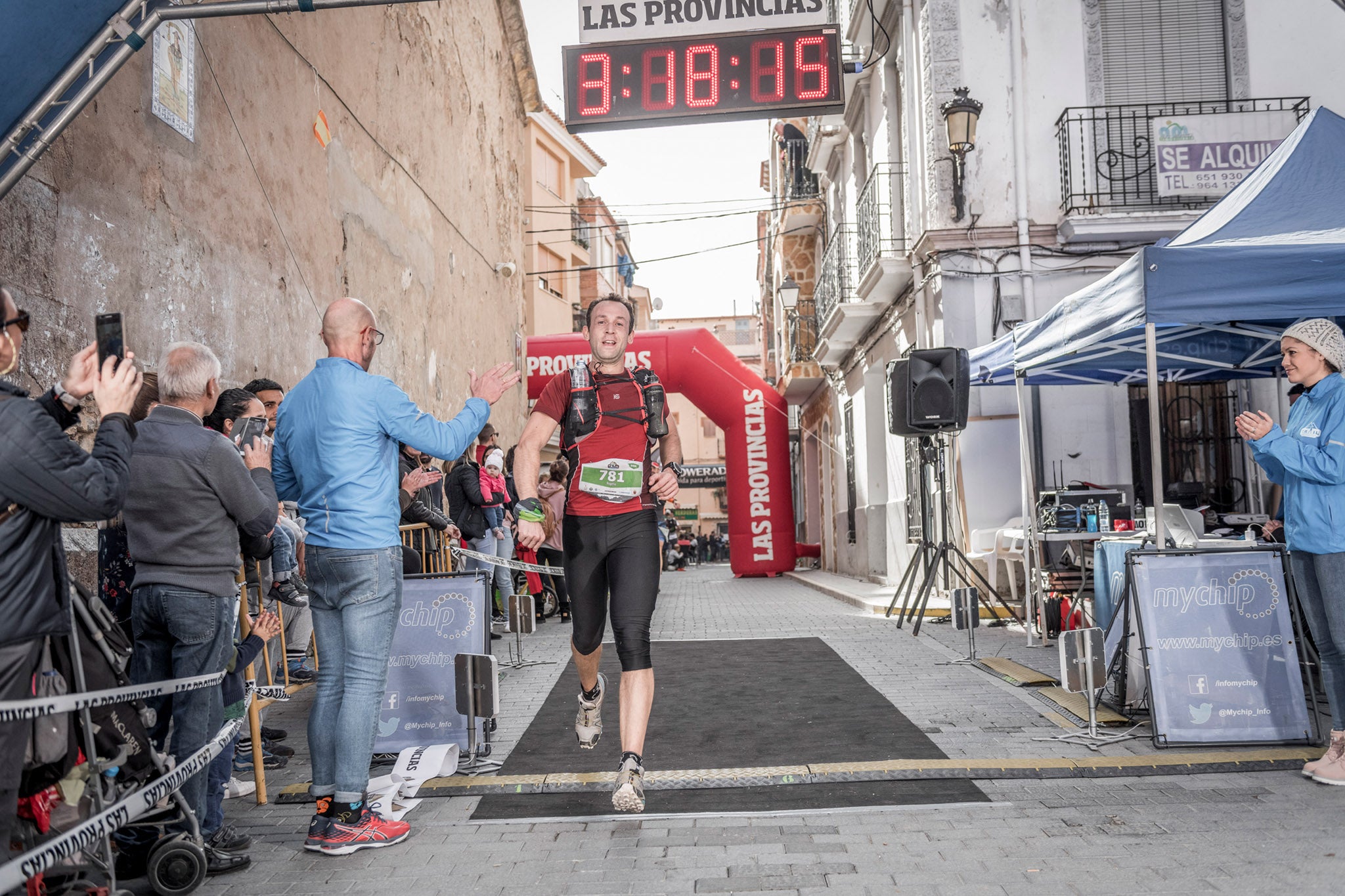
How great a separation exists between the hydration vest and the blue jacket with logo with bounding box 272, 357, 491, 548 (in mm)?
544

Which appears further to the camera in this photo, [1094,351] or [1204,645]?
[1094,351]

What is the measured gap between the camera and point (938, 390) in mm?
10336

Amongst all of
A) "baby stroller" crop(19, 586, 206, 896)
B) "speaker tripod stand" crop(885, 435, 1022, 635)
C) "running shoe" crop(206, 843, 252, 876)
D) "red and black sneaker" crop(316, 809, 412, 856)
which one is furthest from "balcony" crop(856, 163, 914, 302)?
"baby stroller" crop(19, 586, 206, 896)

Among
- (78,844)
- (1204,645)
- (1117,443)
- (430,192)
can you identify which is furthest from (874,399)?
(78,844)

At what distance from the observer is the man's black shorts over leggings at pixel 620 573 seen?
447 centimetres

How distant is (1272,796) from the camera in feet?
14.4

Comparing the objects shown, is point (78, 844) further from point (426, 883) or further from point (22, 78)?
point (22, 78)

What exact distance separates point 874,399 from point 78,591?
1607 cm

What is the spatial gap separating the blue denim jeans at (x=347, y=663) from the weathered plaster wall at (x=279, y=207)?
2.40 metres

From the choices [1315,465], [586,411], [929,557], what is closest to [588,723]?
[586,411]

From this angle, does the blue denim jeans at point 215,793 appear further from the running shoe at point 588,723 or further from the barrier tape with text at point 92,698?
the running shoe at point 588,723

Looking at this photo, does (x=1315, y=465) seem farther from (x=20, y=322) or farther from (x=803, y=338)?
(x=803, y=338)

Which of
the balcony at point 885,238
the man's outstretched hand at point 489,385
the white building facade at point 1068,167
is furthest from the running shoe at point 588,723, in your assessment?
the balcony at point 885,238

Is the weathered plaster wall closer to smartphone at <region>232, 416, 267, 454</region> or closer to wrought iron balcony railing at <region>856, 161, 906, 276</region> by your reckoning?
smartphone at <region>232, 416, 267, 454</region>
